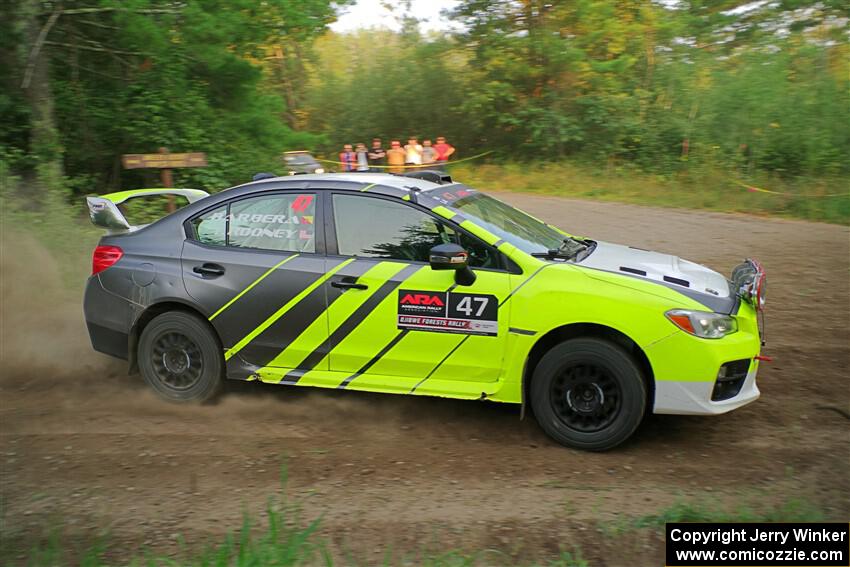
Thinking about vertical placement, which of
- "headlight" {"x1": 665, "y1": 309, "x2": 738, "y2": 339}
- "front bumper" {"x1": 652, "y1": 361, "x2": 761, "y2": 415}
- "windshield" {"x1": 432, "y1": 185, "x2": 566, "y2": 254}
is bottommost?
"front bumper" {"x1": 652, "y1": 361, "x2": 761, "y2": 415}

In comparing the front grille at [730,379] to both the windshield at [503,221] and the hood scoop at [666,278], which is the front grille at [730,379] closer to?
the hood scoop at [666,278]

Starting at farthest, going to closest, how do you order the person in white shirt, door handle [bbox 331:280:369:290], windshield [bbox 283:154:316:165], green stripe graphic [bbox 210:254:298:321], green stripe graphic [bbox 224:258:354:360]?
the person in white shirt
windshield [bbox 283:154:316:165]
green stripe graphic [bbox 210:254:298:321]
green stripe graphic [bbox 224:258:354:360]
door handle [bbox 331:280:369:290]

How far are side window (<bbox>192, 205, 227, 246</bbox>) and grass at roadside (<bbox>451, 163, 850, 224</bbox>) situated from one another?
40.9ft

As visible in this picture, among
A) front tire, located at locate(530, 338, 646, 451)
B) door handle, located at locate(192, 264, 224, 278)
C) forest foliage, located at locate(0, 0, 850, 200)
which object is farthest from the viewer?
forest foliage, located at locate(0, 0, 850, 200)

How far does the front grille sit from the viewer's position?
5109 millimetres

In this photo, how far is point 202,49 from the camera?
45.0ft

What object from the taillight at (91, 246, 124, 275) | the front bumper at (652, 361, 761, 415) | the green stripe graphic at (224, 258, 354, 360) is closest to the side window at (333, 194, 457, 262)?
the green stripe graphic at (224, 258, 354, 360)

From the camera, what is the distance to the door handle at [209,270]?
6086mm

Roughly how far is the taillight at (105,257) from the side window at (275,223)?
0.98m

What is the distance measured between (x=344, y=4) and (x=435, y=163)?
28.3 ft

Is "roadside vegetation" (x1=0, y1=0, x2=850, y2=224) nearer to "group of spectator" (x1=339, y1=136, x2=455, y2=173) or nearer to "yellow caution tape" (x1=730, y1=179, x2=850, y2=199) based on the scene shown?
"yellow caution tape" (x1=730, y1=179, x2=850, y2=199)

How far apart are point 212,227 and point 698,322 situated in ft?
12.0

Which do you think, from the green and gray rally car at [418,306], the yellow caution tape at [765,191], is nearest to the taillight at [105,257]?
the green and gray rally car at [418,306]

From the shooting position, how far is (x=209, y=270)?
241 inches
